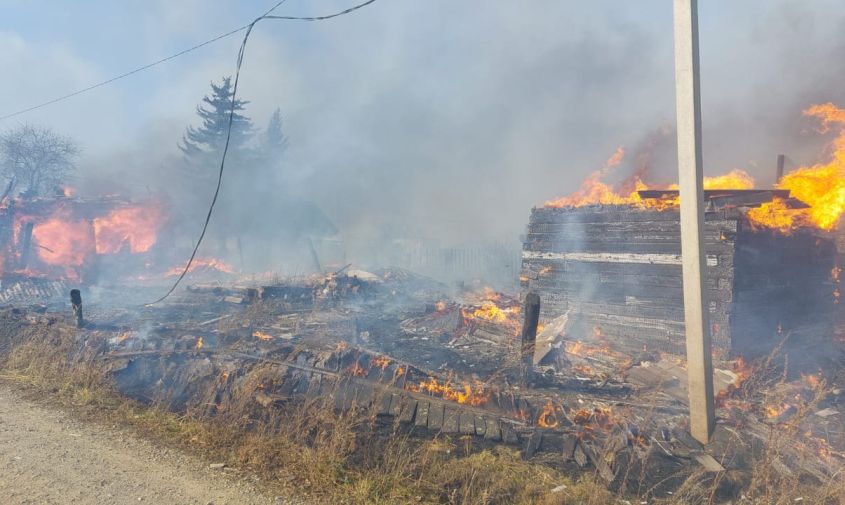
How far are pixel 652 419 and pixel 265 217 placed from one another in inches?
1292

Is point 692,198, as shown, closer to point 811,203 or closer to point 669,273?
point 669,273

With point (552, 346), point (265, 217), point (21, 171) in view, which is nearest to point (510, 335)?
point (552, 346)

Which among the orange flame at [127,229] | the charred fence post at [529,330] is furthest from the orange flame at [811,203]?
the orange flame at [127,229]

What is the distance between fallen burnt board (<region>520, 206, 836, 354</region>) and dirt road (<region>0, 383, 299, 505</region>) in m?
8.70

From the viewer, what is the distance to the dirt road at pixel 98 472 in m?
4.14

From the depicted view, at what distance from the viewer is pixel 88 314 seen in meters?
14.1

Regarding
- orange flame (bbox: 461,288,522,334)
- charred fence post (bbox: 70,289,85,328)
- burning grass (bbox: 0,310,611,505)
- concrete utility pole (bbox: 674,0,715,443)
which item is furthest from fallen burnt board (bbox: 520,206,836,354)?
charred fence post (bbox: 70,289,85,328)

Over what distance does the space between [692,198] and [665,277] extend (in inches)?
222

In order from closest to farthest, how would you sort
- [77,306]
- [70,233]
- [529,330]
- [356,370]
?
[356,370]
[529,330]
[77,306]
[70,233]

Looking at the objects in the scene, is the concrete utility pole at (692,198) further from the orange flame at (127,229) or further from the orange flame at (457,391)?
the orange flame at (127,229)

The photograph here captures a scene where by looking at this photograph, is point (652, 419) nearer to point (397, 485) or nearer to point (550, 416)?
point (550, 416)

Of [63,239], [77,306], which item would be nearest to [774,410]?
[77,306]

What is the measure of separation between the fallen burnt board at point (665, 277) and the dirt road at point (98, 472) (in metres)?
8.70

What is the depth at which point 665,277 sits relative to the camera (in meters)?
9.71
